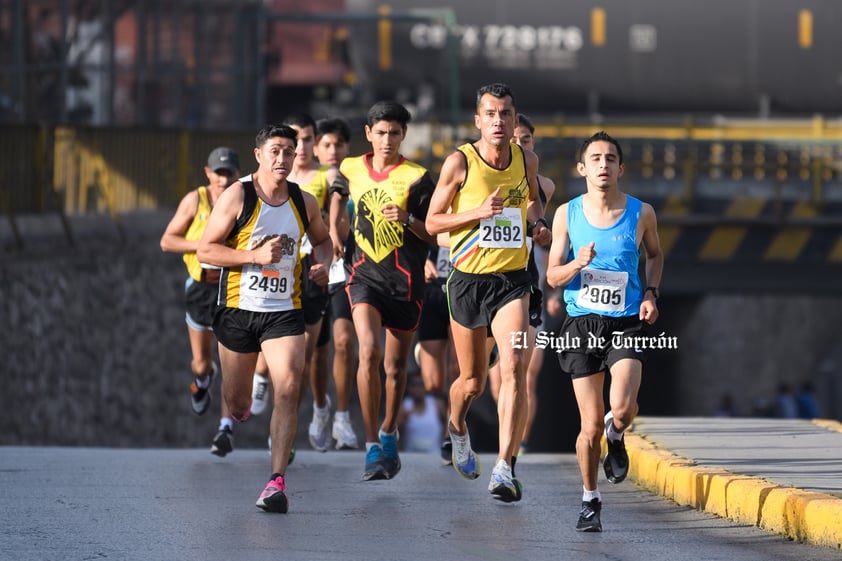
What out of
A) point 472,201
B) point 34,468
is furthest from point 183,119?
point 472,201

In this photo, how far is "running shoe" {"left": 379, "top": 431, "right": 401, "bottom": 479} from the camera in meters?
11.3

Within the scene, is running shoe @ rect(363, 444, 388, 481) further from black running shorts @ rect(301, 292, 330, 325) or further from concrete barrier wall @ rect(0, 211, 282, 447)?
concrete barrier wall @ rect(0, 211, 282, 447)

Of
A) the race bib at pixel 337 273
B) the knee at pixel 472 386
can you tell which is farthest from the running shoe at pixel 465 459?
the race bib at pixel 337 273

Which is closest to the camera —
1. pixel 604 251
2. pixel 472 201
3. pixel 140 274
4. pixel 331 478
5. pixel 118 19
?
pixel 604 251

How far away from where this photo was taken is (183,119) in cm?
2845

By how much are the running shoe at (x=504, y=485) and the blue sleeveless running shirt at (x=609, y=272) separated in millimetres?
997

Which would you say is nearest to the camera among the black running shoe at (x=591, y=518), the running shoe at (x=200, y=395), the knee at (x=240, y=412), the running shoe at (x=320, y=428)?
the black running shoe at (x=591, y=518)

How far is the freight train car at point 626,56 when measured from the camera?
29.7 m

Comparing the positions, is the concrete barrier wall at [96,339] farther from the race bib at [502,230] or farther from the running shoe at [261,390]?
the race bib at [502,230]

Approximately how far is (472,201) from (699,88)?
20.0 meters

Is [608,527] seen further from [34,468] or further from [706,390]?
[706,390]

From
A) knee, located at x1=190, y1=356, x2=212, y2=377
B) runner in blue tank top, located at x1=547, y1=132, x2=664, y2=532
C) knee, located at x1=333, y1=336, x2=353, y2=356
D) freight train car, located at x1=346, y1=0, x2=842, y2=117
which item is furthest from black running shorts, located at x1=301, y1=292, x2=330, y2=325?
freight train car, located at x1=346, y1=0, x2=842, y2=117

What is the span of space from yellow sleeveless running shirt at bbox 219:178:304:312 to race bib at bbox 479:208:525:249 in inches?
38.5

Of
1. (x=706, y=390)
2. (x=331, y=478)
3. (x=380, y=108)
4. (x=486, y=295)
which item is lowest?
(x=706, y=390)
